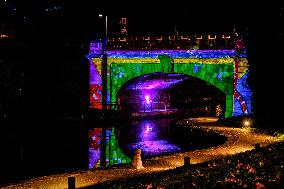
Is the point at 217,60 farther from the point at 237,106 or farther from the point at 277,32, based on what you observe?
the point at 277,32

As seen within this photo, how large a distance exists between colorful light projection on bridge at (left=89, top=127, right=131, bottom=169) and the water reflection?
954mm

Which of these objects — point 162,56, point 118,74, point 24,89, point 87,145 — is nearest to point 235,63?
point 162,56

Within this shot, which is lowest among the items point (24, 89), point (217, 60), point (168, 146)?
point (168, 146)

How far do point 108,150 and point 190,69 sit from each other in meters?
13.9

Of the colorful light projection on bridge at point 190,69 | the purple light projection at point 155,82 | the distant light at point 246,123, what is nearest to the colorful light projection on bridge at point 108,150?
the distant light at point 246,123

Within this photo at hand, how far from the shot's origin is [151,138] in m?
28.8

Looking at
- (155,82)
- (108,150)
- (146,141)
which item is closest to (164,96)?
(155,82)

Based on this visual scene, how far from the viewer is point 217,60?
1364 inches

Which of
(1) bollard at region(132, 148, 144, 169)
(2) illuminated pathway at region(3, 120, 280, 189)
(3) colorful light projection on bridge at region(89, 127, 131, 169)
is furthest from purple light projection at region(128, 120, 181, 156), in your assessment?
(1) bollard at region(132, 148, 144, 169)

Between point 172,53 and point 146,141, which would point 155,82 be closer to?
point 172,53

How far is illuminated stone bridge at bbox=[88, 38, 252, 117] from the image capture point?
110 ft

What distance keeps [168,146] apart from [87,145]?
15.7 feet

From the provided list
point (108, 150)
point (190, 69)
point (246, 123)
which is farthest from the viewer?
point (190, 69)

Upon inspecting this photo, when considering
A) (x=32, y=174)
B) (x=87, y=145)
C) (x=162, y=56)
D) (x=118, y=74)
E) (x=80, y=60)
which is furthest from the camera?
(x=80, y=60)
